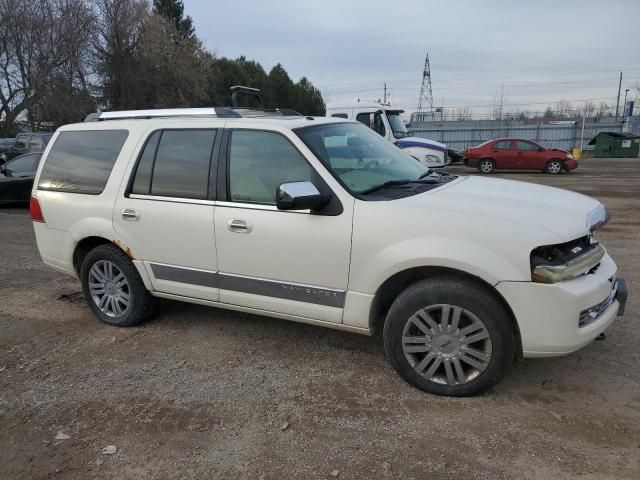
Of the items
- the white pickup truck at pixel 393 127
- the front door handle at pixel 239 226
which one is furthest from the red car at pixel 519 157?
the front door handle at pixel 239 226

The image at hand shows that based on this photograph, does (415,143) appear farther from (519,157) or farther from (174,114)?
(174,114)

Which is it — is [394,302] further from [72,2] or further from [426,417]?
[72,2]

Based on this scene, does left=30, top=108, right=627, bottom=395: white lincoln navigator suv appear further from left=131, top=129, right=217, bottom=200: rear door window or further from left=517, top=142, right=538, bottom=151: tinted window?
left=517, top=142, right=538, bottom=151: tinted window

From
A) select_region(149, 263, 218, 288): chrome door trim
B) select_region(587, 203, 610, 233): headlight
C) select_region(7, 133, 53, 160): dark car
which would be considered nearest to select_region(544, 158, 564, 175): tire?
select_region(587, 203, 610, 233): headlight

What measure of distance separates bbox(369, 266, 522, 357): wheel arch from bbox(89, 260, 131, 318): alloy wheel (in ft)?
7.55

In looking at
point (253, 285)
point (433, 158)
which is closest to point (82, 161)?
point (253, 285)

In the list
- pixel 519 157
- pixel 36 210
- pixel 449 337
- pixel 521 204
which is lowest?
pixel 519 157

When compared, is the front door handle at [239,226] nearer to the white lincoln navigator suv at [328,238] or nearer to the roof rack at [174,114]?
the white lincoln navigator suv at [328,238]

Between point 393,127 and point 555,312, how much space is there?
11.2 meters

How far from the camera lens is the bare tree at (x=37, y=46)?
36250 millimetres

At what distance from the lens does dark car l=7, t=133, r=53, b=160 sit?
694 inches

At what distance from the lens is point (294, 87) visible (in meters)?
60.9

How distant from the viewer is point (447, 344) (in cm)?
327

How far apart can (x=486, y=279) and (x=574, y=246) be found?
0.62 meters
